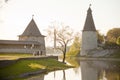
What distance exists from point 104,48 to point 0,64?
77.2 meters

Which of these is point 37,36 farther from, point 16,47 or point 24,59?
point 24,59

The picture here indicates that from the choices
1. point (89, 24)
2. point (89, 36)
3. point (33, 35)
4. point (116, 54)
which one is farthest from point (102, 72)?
point (89, 36)

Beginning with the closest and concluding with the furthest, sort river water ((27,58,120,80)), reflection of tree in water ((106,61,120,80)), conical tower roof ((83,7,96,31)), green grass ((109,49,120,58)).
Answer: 1. river water ((27,58,120,80))
2. reflection of tree in water ((106,61,120,80))
3. green grass ((109,49,120,58))
4. conical tower roof ((83,7,96,31))

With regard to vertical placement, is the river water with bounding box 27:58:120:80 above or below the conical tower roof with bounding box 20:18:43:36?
below

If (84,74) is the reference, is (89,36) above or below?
above

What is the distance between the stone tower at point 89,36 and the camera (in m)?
106

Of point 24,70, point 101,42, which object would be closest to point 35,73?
point 24,70

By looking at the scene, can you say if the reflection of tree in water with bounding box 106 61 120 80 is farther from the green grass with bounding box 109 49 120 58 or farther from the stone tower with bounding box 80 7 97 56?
the stone tower with bounding box 80 7 97 56

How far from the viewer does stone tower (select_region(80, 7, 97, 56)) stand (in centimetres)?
10619

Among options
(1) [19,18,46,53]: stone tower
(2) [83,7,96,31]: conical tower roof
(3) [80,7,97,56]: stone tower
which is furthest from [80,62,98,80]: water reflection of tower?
(3) [80,7,97,56]: stone tower

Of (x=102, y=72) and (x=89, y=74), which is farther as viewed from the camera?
(x=102, y=72)

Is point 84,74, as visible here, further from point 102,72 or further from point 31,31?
point 31,31

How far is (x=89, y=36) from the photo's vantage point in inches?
4200

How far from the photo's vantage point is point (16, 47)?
2621 inches
